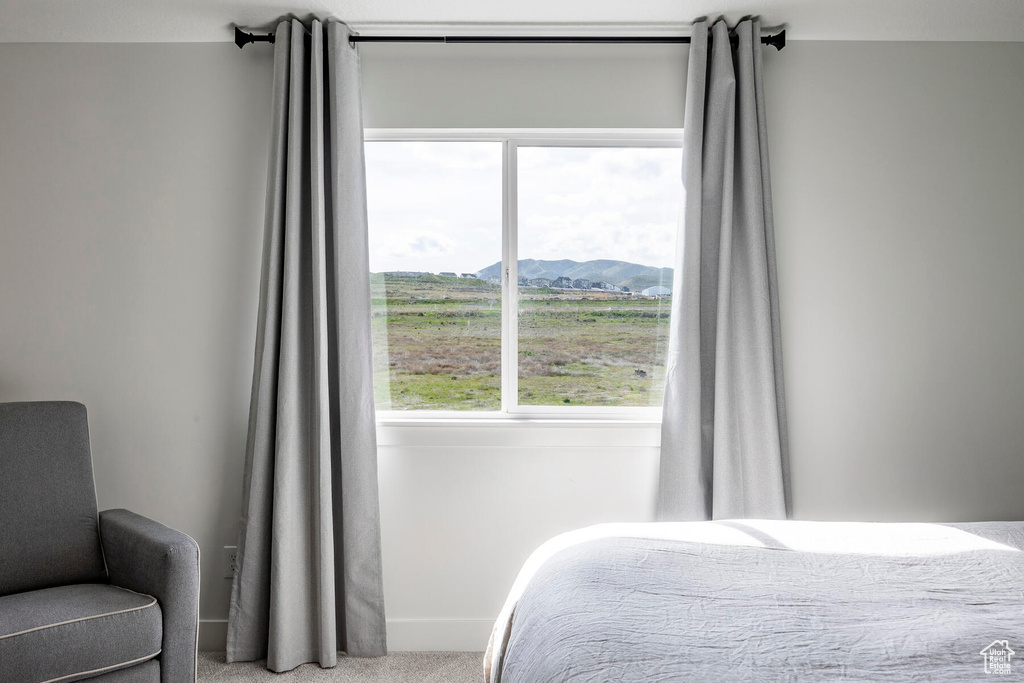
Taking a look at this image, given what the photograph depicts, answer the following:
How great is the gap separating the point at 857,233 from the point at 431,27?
1848mm

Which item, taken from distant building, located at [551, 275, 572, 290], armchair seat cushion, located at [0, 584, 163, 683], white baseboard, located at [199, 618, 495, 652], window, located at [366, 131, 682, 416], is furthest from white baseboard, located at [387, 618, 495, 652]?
distant building, located at [551, 275, 572, 290]

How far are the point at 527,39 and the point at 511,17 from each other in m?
0.10

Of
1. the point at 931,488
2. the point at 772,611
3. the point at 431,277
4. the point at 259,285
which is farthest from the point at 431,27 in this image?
the point at 931,488

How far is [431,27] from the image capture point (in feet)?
8.51

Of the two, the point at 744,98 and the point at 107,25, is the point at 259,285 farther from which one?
the point at 744,98

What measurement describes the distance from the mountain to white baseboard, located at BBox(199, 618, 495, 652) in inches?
55.3

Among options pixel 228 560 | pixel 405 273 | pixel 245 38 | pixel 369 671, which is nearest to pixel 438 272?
pixel 405 273

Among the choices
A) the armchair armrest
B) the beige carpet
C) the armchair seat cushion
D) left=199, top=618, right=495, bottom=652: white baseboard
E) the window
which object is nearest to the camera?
the armchair seat cushion

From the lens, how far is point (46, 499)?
2268 mm

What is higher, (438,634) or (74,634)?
(74,634)

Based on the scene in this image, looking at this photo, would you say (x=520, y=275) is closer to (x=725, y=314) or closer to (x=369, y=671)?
(x=725, y=314)

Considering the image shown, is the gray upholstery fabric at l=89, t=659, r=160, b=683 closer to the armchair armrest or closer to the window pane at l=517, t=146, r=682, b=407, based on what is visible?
the armchair armrest

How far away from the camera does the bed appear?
1.04 m

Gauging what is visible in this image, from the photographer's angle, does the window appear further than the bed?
Yes
